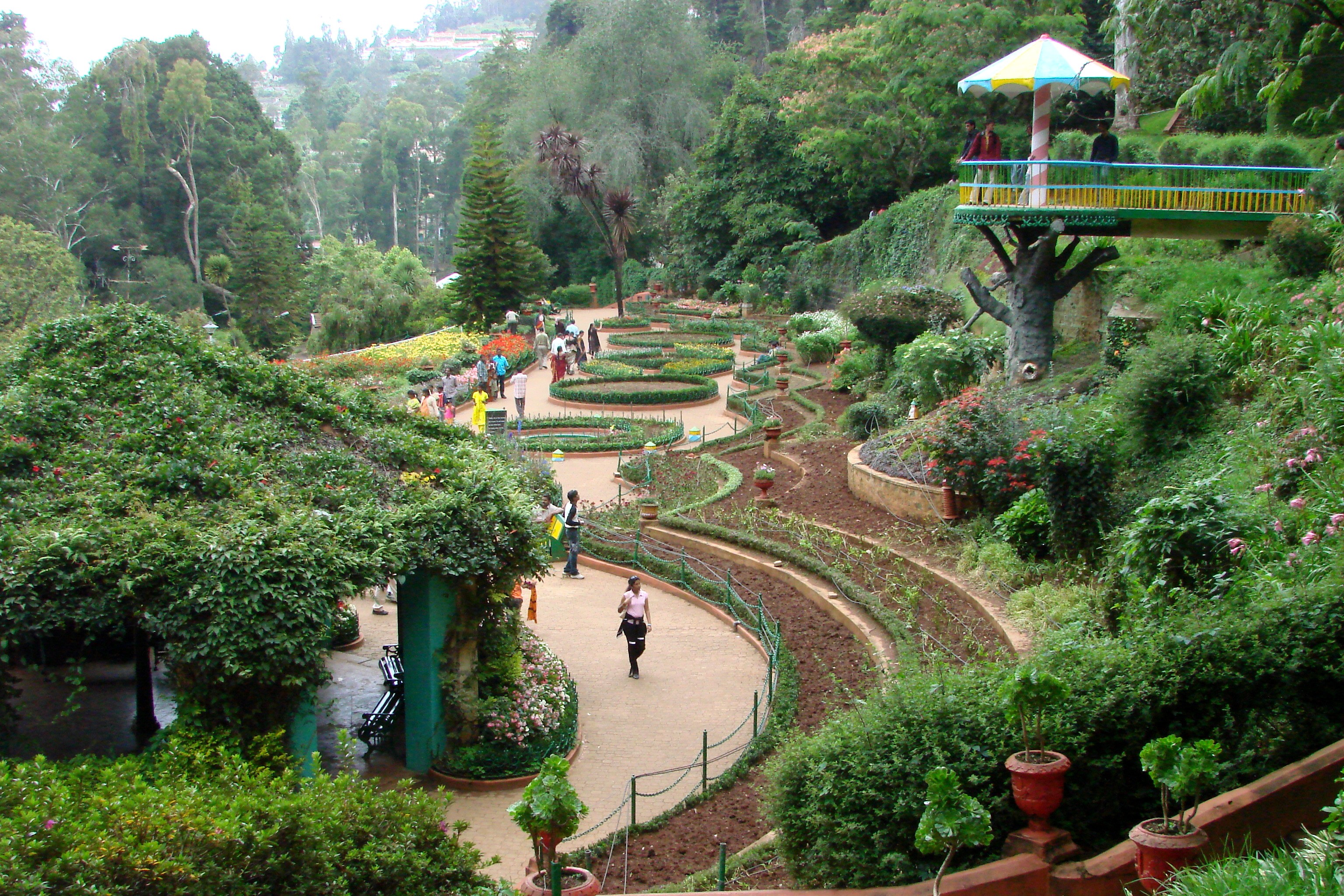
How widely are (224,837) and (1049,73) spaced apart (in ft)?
47.3

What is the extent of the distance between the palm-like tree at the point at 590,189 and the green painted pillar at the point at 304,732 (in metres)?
36.5

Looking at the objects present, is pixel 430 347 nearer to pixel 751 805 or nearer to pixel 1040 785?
pixel 751 805

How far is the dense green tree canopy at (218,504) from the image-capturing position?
6.93 meters

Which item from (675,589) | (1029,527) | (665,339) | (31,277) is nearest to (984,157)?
(1029,527)

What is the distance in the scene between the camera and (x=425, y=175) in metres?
97.2

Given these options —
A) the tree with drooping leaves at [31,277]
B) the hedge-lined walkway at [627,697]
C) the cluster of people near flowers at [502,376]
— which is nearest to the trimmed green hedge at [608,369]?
the cluster of people near flowers at [502,376]

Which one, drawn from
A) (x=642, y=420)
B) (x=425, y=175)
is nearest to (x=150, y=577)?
(x=642, y=420)

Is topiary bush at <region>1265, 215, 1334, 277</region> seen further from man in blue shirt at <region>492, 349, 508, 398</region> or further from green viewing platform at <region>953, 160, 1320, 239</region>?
man in blue shirt at <region>492, 349, 508, 398</region>

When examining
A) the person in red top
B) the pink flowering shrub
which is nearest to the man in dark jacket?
the person in red top

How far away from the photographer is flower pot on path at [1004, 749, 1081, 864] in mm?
4891

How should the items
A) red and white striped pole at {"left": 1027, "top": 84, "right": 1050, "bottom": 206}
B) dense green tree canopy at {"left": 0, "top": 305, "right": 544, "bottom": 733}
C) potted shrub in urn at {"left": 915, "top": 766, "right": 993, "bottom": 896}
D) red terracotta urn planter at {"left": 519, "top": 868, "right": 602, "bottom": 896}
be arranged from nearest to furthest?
potted shrub in urn at {"left": 915, "top": 766, "right": 993, "bottom": 896} < red terracotta urn planter at {"left": 519, "top": 868, "right": 602, "bottom": 896} < dense green tree canopy at {"left": 0, "top": 305, "right": 544, "bottom": 733} < red and white striped pole at {"left": 1027, "top": 84, "right": 1050, "bottom": 206}

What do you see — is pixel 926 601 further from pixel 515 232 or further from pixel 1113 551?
pixel 515 232

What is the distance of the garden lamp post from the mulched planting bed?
7.52 meters

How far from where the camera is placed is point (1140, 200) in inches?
583
